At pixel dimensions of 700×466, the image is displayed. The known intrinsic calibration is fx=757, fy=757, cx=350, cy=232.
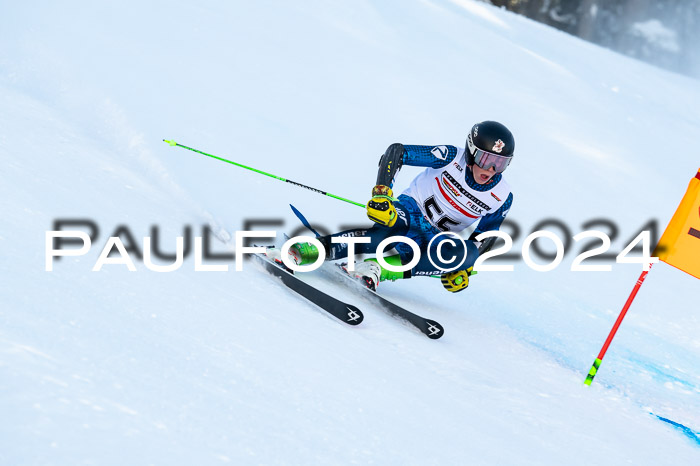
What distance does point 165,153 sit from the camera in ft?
16.8

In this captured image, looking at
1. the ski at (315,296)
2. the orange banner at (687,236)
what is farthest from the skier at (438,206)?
the orange banner at (687,236)

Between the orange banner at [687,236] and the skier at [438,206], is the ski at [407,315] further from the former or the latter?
the orange banner at [687,236]

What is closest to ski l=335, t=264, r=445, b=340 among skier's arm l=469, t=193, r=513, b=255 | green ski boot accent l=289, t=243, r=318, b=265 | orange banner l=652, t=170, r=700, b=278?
green ski boot accent l=289, t=243, r=318, b=265

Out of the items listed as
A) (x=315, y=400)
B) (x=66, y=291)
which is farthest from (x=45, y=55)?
(x=315, y=400)

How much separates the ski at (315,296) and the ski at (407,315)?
1.30 ft

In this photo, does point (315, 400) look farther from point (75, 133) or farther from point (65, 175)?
point (75, 133)

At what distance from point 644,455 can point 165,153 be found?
3.56 meters

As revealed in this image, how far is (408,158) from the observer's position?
397cm

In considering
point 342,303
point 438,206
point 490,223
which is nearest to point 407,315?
point 342,303

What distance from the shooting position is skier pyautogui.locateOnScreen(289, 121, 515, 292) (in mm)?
3840

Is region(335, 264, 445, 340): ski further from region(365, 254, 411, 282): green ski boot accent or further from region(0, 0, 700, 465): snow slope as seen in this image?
region(365, 254, 411, 282): green ski boot accent

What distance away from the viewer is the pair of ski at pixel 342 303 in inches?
124

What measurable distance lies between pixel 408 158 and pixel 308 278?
0.83 m

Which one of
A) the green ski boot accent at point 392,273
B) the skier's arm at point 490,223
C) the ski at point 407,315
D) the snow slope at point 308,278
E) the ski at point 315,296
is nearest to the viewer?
the snow slope at point 308,278
